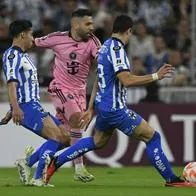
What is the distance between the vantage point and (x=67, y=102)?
14.9m

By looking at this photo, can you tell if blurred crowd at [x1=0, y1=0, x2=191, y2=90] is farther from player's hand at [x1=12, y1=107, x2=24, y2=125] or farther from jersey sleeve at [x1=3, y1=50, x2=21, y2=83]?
player's hand at [x1=12, y1=107, x2=24, y2=125]

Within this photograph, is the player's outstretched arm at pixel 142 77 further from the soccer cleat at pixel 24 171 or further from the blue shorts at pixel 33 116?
the soccer cleat at pixel 24 171

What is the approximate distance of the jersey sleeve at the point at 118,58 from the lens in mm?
12406

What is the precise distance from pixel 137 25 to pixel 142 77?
9.98 m

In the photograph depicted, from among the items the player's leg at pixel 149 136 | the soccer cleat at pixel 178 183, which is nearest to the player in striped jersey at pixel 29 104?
the player's leg at pixel 149 136

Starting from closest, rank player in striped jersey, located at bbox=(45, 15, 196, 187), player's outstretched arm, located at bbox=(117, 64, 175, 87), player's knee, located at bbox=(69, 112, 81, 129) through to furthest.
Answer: player's outstretched arm, located at bbox=(117, 64, 175, 87) < player in striped jersey, located at bbox=(45, 15, 196, 187) < player's knee, located at bbox=(69, 112, 81, 129)

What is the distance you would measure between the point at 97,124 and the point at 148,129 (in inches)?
28.7

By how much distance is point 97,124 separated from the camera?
12.9m

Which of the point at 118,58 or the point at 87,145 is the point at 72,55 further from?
the point at 118,58

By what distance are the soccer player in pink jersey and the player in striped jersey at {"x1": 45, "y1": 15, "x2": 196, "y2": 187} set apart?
2.03 meters

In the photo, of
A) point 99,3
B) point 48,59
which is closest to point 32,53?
point 48,59

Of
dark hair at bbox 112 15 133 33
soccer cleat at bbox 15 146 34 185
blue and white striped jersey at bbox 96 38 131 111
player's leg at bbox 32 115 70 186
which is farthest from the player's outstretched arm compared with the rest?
soccer cleat at bbox 15 146 34 185

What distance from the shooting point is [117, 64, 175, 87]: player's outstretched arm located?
475 inches

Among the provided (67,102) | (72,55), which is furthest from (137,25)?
(67,102)
